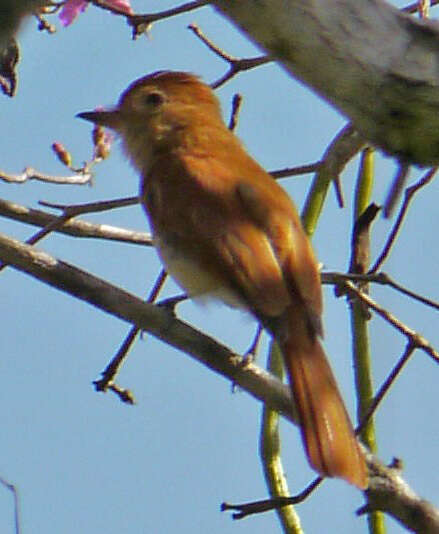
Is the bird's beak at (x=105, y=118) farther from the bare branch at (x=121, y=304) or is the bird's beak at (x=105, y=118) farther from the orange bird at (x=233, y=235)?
the bare branch at (x=121, y=304)

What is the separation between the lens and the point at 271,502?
284 cm

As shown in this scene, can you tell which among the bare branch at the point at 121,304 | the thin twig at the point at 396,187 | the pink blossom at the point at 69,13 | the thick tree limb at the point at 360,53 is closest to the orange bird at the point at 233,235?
the bare branch at the point at 121,304

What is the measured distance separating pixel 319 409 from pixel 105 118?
2287 millimetres

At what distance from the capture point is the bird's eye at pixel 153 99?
536 cm

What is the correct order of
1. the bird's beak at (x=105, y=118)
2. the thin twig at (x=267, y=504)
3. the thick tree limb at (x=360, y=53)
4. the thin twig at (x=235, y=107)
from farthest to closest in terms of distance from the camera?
the bird's beak at (x=105, y=118), the thin twig at (x=235, y=107), the thin twig at (x=267, y=504), the thick tree limb at (x=360, y=53)

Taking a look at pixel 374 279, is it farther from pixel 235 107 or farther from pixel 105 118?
pixel 105 118

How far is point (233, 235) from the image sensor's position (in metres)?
4.18

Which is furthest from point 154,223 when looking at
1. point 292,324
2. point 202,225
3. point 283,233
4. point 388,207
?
point 388,207

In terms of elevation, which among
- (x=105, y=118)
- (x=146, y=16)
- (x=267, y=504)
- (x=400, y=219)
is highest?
(x=105, y=118)

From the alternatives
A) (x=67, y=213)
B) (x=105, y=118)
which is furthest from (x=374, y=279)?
(x=105, y=118)

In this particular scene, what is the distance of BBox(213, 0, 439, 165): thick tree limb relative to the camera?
1824 millimetres

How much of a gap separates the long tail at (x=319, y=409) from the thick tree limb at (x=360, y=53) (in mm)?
1327

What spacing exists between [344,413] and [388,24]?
198cm

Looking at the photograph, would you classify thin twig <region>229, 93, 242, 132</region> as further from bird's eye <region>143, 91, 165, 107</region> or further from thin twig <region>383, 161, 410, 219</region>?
thin twig <region>383, 161, 410, 219</region>
